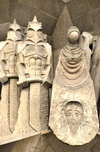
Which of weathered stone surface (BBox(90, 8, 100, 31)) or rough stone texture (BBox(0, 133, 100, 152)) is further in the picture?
weathered stone surface (BBox(90, 8, 100, 31))

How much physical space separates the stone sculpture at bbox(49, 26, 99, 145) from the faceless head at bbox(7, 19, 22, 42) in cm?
77

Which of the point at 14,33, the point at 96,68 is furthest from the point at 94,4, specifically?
the point at 14,33

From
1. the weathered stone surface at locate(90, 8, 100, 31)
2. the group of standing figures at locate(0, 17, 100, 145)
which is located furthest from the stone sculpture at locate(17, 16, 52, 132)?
the weathered stone surface at locate(90, 8, 100, 31)

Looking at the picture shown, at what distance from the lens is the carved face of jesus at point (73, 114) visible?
22.6 ft

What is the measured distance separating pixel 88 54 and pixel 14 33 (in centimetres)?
100

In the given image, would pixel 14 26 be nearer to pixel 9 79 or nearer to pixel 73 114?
pixel 9 79

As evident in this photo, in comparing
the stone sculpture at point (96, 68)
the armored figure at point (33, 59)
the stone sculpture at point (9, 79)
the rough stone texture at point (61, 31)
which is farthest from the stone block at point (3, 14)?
the stone sculpture at point (96, 68)

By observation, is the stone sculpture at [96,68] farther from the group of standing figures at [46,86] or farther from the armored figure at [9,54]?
the armored figure at [9,54]

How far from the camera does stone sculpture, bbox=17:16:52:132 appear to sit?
23.3ft

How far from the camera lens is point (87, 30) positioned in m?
7.86

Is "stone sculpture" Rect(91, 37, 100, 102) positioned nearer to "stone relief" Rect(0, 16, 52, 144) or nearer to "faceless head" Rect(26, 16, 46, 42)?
"stone relief" Rect(0, 16, 52, 144)

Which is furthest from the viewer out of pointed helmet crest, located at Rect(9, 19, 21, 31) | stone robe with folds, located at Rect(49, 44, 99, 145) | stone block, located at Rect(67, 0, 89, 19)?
stone block, located at Rect(67, 0, 89, 19)

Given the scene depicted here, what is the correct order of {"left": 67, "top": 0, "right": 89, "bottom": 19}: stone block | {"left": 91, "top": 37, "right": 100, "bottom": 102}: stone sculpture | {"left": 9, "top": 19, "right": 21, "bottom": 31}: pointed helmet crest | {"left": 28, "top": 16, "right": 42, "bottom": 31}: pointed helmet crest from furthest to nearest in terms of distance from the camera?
{"left": 67, "top": 0, "right": 89, "bottom": 19}: stone block < {"left": 9, "top": 19, "right": 21, "bottom": 31}: pointed helmet crest < {"left": 28, "top": 16, "right": 42, "bottom": 31}: pointed helmet crest < {"left": 91, "top": 37, "right": 100, "bottom": 102}: stone sculpture

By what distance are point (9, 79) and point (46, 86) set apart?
55 centimetres
